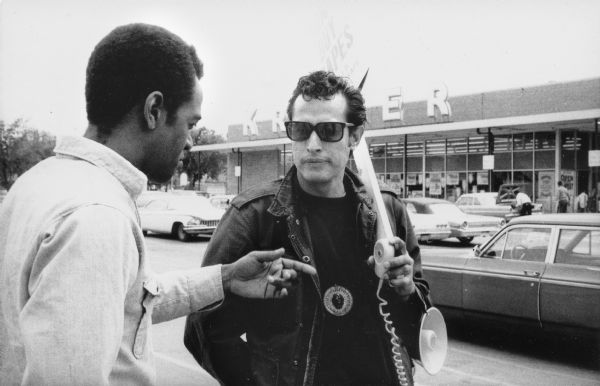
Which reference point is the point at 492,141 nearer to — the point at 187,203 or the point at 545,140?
the point at 545,140

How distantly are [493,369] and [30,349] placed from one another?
17.2 ft

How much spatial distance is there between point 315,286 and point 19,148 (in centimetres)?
3135

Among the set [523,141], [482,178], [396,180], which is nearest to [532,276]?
[523,141]

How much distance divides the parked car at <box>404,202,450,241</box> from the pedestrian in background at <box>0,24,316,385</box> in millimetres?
14557

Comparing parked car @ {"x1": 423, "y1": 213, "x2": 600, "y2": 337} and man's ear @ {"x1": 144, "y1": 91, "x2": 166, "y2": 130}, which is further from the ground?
man's ear @ {"x1": 144, "y1": 91, "x2": 166, "y2": 130}

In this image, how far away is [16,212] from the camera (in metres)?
1.20

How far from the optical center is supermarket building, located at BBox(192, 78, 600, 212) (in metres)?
24.6

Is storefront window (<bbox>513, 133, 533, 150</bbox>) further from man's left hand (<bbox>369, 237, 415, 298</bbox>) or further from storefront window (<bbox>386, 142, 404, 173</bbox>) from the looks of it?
man's left hand (<bbox>369, 237, 415, 298</bbox>)

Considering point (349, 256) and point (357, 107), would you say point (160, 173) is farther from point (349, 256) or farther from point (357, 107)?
point (357, 107)

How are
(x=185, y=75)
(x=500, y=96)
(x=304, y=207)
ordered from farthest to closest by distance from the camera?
(x=500, y=96) → (x=304, y=207) → (x=185, y=75)

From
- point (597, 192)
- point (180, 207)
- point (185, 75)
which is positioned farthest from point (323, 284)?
point (597, 192)

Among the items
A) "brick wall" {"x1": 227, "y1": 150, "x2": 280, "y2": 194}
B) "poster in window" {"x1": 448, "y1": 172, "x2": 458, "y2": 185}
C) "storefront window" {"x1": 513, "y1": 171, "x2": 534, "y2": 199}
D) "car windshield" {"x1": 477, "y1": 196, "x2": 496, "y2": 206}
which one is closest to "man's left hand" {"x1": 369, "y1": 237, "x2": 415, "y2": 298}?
"car windshield" {"x1": 477, "y1": 196, "x2": 496, "y2": 206}

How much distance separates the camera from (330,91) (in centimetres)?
245

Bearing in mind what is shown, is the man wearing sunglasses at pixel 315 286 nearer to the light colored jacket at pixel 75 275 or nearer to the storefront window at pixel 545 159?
the light colored jacket at pixel 75 275
